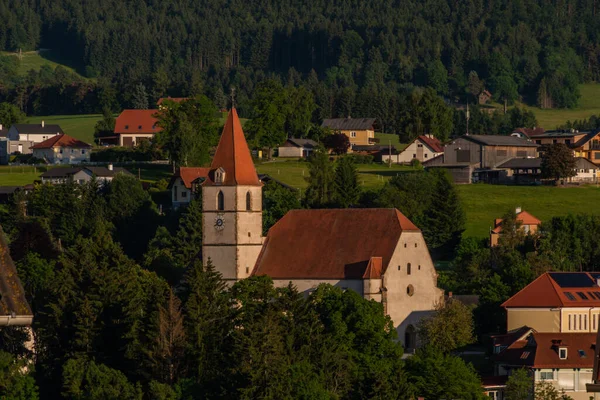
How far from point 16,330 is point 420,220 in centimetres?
6374

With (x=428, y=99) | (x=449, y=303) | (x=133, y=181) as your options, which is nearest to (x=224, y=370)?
(x=449, y=303)

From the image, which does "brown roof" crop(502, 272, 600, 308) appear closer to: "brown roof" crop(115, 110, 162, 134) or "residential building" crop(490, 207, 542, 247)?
"residential building" crop(490, 207, 542, 247)

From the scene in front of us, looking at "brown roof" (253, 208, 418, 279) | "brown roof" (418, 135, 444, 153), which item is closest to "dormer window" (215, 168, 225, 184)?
"brown roof" (253, 208, 418, 279)

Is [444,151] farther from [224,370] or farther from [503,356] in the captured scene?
[224,370]

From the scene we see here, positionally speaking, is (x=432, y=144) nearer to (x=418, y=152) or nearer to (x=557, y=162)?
(x=418, y=152)

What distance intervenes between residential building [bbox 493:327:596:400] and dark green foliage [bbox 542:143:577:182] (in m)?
54.9

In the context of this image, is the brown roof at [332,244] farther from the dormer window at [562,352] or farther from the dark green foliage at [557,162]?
the dark green foliage at [557,162]

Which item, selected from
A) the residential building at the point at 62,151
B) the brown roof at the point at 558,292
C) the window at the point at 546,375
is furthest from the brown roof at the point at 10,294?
the residential building at the point at 62,151

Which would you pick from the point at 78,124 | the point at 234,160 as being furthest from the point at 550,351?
the point at 78,124

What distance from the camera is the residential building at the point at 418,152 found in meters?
144

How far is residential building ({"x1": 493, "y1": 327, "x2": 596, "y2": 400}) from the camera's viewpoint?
220 ft

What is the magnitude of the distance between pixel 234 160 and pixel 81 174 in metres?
49.8

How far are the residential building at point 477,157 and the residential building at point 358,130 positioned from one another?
33935 mm

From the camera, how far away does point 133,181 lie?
370ft
